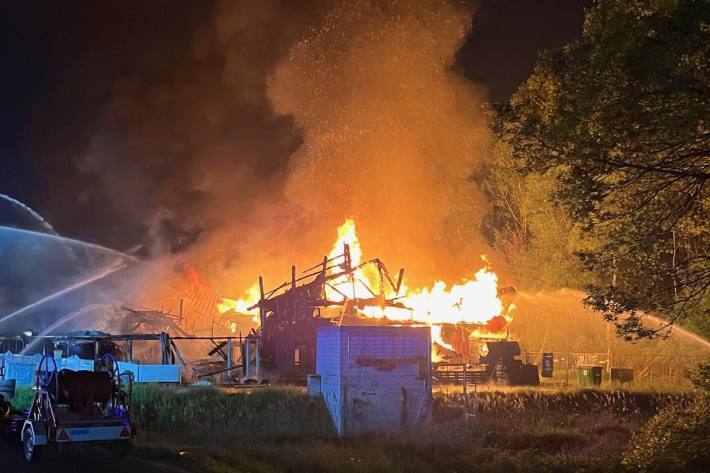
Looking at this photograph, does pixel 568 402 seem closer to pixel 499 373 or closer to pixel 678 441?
pixel 499 373

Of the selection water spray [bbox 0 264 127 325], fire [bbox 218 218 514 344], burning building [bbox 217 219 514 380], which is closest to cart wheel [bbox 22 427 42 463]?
burning building [bbox 217 219 514 380]

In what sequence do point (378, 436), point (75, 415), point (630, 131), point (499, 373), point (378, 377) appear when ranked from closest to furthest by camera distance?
point (630, 131) < point (75, 415) < point (378, 436) < point (378, 377) < point (499, 373)

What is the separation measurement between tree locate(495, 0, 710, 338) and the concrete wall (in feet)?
21.6

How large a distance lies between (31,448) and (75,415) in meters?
0.85

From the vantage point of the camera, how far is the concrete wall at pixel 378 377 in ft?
57.5

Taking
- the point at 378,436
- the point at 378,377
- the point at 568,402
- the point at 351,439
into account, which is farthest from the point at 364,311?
the point at 351,439

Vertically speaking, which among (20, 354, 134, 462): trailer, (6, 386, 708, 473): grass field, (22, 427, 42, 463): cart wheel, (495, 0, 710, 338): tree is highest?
(495, 0, 710, 338): tree

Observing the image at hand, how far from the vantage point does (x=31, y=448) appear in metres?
12.3

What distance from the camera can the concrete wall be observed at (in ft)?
57.5

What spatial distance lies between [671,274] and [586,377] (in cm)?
1565

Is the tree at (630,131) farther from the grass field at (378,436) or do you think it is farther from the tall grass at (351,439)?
the tall grass at (351,439)

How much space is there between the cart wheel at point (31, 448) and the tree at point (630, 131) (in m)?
9.56

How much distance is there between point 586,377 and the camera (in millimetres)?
26641

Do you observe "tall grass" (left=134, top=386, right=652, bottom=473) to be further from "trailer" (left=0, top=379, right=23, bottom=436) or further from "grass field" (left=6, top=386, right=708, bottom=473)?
"trailer" (left=0, top=379, right=23, bottom=436)
